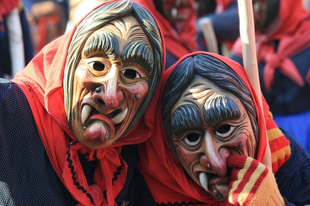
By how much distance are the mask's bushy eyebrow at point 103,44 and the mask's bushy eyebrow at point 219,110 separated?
0.36 m

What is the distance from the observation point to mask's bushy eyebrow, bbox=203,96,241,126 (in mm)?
1979

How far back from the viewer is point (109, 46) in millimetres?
1924

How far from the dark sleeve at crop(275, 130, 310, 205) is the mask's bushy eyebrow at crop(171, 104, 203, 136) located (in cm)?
46

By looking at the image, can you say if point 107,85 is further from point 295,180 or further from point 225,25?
point 225,25

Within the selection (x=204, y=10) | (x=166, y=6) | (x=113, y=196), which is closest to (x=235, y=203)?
(x=113, y=196)

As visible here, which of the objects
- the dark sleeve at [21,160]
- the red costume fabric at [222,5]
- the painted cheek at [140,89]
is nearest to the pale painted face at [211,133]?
the painted cheek at [140,89]

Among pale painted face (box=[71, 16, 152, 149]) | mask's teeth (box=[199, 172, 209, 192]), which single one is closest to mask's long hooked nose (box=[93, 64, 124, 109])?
pale painted face (box=[71, 16, 152, 149])

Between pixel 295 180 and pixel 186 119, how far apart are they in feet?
1.76

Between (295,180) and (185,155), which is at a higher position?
(185,155)

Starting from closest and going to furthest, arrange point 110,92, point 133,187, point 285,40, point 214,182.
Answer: point 110,92, point 214,182, point 133,187, point 285,40

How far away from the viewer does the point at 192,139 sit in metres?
2.04

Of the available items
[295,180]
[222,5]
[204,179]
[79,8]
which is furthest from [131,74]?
[222,5]

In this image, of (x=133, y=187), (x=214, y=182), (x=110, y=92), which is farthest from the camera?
(x=133, y=187)

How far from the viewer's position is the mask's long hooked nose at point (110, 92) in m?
1.89
